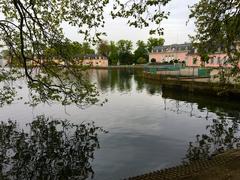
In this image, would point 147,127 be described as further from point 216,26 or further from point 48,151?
point 216,26

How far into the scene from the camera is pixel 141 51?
138875mm

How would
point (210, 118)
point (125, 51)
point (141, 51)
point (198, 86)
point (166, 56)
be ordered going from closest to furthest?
point (210, 118), point (198, 86), point (166, 56), point (141, 51), point (125, 51)

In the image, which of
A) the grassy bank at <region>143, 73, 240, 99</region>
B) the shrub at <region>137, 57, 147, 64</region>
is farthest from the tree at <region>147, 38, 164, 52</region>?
the grassy bank at <region>143, 73, 240, 99</region>

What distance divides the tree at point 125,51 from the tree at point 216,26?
13150 cm

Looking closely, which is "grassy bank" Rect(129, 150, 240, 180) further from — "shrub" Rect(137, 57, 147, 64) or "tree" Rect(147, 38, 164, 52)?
"tree" Rect(147, 38, 164, 52)

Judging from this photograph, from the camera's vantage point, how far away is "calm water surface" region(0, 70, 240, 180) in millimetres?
14453

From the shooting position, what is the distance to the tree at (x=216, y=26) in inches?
449

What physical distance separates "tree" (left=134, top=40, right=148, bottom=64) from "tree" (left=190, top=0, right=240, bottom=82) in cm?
12685

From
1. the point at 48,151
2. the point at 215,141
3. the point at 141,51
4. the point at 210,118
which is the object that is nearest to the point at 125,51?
the point at 141,51

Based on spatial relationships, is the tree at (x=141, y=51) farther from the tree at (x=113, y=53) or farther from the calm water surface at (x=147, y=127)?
the calm water surface at (x=147, y=127)

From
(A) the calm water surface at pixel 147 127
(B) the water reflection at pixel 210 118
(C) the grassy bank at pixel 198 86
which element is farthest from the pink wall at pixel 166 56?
(A) the calm water surface at pixel 147 127

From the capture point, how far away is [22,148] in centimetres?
1595

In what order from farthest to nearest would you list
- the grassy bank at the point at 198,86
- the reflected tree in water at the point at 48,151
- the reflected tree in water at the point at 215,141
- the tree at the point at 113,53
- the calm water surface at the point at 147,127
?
the tree at the point at 113,53, the grassy bank at the point at 198,86, the reflected tree in water at the point at 215,141, the calm water surface at the point at 147,127, the reflected tree in water at the point at 48,151

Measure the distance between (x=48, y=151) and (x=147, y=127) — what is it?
26.6 ft
